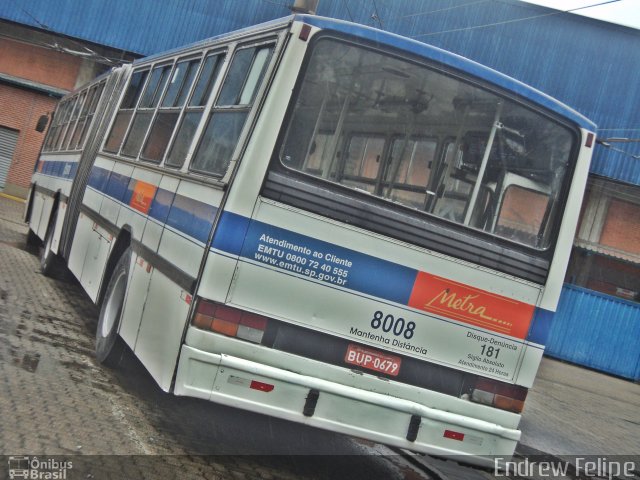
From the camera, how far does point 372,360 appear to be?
5988 mm

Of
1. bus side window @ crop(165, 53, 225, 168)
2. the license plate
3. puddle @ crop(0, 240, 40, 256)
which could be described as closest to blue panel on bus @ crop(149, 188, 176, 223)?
bus side window @ crop(165, 53, 225, 168)

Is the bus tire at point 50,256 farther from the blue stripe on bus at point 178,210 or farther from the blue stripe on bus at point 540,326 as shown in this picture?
the blue stripe on bus at point 540,326

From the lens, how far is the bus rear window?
19.1 feet

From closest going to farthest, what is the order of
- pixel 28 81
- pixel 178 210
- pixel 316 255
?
pixel 316 255 → pixel 178 210 → pixel 28 81

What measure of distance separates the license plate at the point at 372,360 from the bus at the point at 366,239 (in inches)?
0.6

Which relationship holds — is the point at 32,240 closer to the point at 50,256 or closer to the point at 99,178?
the point at 50,256

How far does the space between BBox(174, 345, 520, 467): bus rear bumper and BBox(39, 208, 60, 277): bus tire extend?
26.7 feet

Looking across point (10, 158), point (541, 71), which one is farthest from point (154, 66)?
point (10, 158)

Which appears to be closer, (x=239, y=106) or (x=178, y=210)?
(x=239, y=106)

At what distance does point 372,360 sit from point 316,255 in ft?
2.77

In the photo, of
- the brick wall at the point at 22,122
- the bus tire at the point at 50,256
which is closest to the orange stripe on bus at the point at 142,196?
the bus tire at the point at 50,256

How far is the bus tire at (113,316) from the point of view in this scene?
312 inches

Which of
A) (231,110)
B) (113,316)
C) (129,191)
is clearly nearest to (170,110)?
(129,191)

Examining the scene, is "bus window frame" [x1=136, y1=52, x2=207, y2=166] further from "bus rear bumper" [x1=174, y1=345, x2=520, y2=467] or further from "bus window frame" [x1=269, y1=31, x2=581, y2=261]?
"bus rear bumper" [x1=174, y1=345, x2=520, y2=467]
